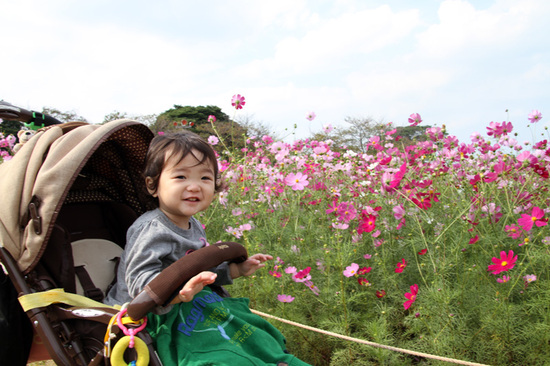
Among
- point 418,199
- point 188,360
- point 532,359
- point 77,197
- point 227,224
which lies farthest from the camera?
point 227,224

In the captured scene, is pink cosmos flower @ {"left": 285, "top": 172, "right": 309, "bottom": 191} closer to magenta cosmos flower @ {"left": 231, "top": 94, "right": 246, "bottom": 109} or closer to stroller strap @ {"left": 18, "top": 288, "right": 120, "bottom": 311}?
magenta cosmos flower @ {"left": 231, "top": 94, "right": 246, "bottom": 109}

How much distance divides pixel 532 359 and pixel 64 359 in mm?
2090

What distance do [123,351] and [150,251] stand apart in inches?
13.1

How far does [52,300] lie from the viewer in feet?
5.11

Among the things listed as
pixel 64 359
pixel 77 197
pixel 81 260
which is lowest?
pixel 64 359

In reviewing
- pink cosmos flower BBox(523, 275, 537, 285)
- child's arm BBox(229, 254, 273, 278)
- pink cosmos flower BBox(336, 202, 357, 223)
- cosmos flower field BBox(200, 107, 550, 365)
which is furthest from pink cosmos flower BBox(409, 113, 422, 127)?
child's arm BBox(229, 254, 273, 278)

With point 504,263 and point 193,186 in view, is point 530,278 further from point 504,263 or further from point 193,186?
point 193,186

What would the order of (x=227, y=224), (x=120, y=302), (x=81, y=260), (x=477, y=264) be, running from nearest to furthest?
(x=120, y=302) → (x=81, y=260) → (x=477, y=264) → (x=227, y=224)

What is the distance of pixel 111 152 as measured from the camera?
82.1 inches

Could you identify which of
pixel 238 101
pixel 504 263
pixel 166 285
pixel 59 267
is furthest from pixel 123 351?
pixel 238 101

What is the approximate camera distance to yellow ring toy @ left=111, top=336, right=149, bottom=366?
53.4 inches

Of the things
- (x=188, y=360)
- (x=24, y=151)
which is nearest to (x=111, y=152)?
(x=24, y=151)

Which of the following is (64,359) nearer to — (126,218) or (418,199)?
(126,218)

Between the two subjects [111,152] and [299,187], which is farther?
[299,187]
